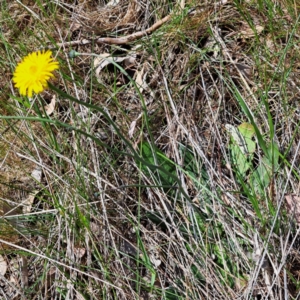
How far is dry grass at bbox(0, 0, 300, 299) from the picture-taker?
1.45 metres

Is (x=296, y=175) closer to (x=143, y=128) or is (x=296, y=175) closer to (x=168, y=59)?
(x=143, y=128)

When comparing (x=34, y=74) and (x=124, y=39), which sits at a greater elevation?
(x=34, y=74)

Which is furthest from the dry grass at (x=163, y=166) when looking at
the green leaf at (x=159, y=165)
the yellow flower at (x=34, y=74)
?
the yellow flower at (x=34, y=74)

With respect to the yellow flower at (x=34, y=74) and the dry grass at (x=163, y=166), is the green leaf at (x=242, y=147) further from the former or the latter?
the yellow flower at (x=34, y=74)

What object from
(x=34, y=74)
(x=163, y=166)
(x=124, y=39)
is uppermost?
(x=34, y=74)

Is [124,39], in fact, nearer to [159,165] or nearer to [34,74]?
[159,165]

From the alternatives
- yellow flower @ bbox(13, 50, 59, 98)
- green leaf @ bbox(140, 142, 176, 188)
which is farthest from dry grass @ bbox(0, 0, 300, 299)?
yellow flower @ bbox(13, 50, 59, 98)

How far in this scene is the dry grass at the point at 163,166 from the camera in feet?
4.76

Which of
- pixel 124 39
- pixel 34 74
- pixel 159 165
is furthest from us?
pixel 124 39

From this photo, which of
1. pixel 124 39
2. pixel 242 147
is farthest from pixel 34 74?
pixel 124 39

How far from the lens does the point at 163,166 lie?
1634mm

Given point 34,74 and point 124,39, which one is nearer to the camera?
point 34,74

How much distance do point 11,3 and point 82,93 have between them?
0.65 m

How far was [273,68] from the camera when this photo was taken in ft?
5.49
